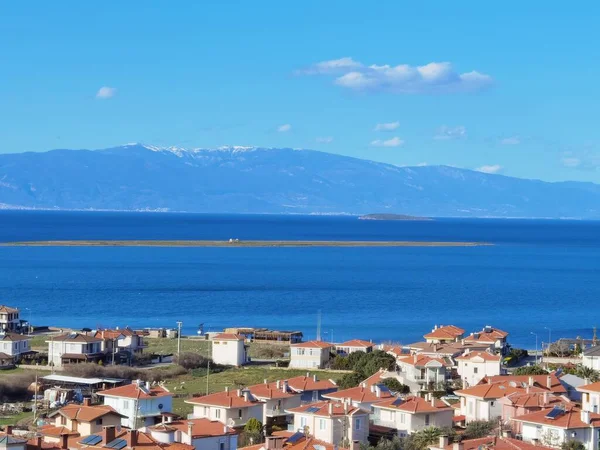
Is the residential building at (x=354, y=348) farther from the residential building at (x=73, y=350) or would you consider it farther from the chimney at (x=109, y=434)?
the chimney at (x=109, y=434)

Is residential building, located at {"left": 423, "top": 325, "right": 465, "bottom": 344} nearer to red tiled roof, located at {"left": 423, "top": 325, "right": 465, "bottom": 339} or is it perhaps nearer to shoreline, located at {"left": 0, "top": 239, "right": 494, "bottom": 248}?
red tiled roof, located at {"left": 423, "top": 325, "right": 465, "bottom": 339}

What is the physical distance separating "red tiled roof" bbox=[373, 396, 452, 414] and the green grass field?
891 centimetres

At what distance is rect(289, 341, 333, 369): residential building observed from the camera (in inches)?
1892

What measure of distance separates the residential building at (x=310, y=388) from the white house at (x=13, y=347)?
16.8 metres

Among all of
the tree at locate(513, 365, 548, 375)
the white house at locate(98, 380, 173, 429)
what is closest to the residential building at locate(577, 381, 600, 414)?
the tree at locate(513, 365, 548, 375)

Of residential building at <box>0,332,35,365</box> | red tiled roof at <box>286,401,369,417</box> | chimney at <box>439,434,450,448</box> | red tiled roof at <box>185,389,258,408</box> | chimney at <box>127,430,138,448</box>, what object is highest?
chimney at <box>127,430,138,448</box>

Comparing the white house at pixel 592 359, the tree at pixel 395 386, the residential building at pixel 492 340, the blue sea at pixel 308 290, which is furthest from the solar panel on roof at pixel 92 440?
the blue sea at pixel 308 290

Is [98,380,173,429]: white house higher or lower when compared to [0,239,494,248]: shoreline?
lower

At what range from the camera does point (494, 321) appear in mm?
75938

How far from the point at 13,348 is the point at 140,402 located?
19.2 metres

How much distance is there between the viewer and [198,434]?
2628cm

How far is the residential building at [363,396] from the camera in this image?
32.2 metres

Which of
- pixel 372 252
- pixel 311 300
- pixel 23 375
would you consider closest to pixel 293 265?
pixel 372 252

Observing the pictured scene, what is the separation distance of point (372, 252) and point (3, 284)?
75.8m
